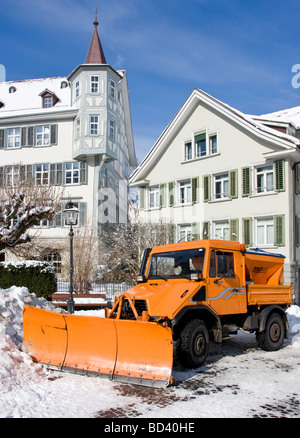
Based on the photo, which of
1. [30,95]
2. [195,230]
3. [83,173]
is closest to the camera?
[195,230]

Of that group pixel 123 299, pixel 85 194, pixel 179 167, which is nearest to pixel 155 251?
pixel 123 299

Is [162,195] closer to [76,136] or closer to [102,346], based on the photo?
[76,136]

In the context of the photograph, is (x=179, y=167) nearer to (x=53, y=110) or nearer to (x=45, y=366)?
(x=53, y=110)

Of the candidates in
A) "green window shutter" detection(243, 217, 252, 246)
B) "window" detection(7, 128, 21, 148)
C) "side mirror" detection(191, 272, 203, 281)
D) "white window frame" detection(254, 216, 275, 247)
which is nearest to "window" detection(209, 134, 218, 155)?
"green window shutter" detection(243, 217, 252, 246)

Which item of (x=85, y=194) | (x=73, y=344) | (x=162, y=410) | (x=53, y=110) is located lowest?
(x=162, y=410)

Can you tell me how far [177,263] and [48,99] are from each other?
28.2 m

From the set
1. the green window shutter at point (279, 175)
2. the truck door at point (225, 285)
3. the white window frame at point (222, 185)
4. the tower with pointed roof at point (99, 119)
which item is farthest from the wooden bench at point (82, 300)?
the tower with pointed roof at point (99, 119)

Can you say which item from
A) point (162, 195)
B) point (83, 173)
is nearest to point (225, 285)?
point (162, 195)

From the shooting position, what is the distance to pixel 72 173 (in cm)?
3175

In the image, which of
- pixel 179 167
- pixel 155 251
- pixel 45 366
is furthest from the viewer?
pixel 179 167

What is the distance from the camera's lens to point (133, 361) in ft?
21.2

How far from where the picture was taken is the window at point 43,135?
32438 mm

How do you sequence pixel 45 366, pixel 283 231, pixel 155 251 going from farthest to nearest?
pixel 283 231 → pixel 155 251 → pixel 45 366

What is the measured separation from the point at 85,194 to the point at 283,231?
15.2 meters
